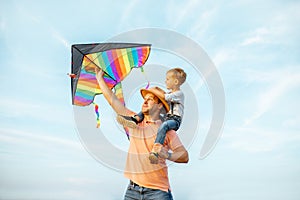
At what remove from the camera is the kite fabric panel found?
3.45 meters

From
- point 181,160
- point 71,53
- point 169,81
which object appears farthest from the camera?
point 71,53

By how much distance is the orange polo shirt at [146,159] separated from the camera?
9.44 ft

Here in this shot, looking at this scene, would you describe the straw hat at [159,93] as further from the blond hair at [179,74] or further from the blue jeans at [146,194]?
the blue jeans at [146,194]

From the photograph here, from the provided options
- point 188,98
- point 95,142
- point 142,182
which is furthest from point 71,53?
point 142,182

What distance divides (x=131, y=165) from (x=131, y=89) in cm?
89

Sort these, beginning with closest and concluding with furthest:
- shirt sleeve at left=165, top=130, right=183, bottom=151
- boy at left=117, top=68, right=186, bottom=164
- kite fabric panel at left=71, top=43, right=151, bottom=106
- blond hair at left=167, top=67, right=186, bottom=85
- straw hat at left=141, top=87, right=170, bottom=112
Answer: boy at left=117, top=68, right=186, bottom=164 → shirt sleeve at left=165, top=130, right=183, bottom=151 → straw hat at left=141, top=87, right=170, bottom=112 → blond hair at left=167, top=67, right=186, bottom=85 → kite fabric panel at left=71, top=43, right=151, bottom=106

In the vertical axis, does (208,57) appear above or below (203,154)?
above

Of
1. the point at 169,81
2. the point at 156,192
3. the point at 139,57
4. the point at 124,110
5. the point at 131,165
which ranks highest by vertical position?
the point at 139,57

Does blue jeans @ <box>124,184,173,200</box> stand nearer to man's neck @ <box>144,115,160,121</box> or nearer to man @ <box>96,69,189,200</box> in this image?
man @ <box>96,69,189,200</box>

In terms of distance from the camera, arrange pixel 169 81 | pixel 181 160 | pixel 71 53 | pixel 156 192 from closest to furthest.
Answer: pixel 156 192
pixel 181 160
pixel 169 81
pixel 71 53

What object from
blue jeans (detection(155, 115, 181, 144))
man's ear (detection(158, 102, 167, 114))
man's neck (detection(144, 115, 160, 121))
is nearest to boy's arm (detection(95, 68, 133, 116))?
man's neck (detection(144, 115, 160, 121))

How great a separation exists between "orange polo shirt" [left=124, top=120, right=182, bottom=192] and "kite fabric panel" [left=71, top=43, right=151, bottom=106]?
58cm

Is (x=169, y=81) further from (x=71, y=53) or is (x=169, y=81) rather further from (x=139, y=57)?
(x=71, y=53)

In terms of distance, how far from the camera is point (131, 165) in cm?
297
